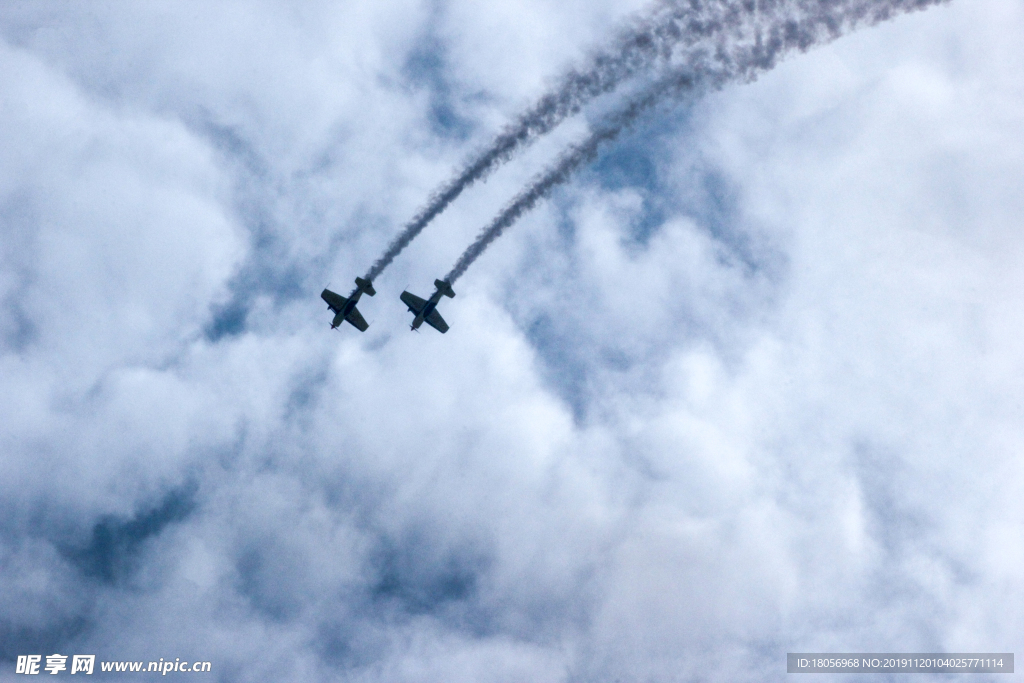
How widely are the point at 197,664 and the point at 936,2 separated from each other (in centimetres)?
8488

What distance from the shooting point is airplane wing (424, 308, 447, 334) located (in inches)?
2589

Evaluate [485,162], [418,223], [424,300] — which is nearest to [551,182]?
[485,162]

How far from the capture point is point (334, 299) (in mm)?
66500

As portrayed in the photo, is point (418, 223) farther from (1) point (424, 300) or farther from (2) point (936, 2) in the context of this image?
(2) point (936, 2)

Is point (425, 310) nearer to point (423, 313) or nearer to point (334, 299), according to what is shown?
point (423, 313)

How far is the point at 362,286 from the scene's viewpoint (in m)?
61.4

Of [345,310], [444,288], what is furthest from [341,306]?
[444,288]

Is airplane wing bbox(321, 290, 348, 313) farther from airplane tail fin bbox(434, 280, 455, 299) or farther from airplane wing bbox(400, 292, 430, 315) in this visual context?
airplane tail fin bbox(434, 280, 455, 299)

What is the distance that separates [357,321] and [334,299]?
3.53 meters

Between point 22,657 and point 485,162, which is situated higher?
point 485,162

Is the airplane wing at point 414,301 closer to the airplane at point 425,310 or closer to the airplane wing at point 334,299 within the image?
the airplane at point 425,310

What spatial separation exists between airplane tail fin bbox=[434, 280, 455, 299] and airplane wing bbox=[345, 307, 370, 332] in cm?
1125

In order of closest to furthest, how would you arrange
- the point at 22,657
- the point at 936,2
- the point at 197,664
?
the point at 936,2 < the point at 22,657 < the point at 197,664

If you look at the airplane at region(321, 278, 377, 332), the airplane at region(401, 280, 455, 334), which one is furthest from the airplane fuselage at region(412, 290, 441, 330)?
the airplane at region(321, 278, 377, 332)
